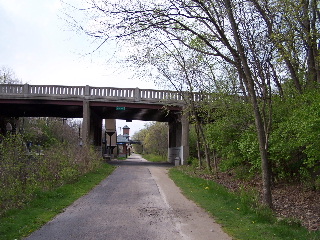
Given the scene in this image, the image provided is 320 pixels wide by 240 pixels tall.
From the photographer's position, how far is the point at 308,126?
31.9 feet

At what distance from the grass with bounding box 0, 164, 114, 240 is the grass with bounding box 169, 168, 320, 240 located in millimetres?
3909

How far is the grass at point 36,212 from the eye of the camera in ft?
23.5

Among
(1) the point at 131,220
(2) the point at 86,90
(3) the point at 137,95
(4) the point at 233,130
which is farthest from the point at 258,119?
(2) the point at 86,90

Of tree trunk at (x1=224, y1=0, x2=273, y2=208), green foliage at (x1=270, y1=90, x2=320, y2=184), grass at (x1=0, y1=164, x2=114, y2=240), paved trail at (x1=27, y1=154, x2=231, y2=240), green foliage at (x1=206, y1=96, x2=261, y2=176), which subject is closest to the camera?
paved trail at (x1=27, y1=154, x2=231, y2=240)

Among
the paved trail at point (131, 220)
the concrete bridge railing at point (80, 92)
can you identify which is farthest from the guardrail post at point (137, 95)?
the paved trail at point (131, 220)

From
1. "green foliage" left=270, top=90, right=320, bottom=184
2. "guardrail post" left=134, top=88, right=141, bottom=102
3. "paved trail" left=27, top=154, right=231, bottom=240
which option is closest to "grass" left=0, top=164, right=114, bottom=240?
"paved trail" left=27, top=154, right=231, bottom=240

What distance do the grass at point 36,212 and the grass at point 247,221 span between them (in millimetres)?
3909

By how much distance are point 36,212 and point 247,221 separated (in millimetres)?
5044

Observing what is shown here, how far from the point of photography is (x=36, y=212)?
9.07m

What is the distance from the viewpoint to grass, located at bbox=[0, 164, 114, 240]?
7149mm

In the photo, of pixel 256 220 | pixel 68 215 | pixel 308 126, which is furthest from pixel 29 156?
pixel 308 126

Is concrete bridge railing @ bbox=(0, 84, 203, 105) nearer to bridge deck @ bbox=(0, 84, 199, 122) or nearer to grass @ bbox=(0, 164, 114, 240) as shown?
bridge deck @ bbox=(0, 84, 199, 122)

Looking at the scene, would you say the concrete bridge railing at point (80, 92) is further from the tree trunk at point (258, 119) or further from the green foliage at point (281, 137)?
the tree trunk at point (258, 119)

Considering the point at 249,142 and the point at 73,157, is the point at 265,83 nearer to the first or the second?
the point at 249,142
